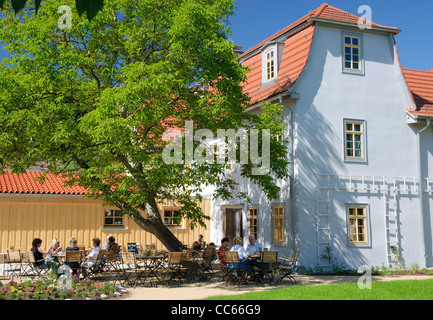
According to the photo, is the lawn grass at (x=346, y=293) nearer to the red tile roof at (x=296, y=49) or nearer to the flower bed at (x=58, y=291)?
the flower bed at (x=58, y=291)

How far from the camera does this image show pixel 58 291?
10305 mm

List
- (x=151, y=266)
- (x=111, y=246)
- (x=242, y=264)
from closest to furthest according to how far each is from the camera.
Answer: (x=151, y=266), (x=242, y=264), (x=111, y=246)

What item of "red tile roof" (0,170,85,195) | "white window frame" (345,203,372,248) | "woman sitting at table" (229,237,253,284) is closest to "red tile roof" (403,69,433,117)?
"white window frame" (345,203,372,248)

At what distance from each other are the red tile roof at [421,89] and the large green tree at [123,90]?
7.95m

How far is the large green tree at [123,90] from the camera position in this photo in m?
11.8

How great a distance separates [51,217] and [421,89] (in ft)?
55.3

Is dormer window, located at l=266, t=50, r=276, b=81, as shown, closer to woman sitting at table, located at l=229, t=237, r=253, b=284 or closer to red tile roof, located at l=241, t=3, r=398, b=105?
red tile roof, located at l=241, t=3, r=398, b=105

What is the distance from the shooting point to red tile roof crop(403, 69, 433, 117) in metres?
18.8

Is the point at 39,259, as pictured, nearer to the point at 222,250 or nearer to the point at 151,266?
the point at 151,266

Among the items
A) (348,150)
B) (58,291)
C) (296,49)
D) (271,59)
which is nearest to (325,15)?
(296,49)

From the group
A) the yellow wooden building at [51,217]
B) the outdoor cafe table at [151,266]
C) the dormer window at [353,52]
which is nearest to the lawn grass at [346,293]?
the outdoor cafe table at [151,266]

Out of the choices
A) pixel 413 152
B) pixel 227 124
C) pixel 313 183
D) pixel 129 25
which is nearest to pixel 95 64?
pixel 129 25

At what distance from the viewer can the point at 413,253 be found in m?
17.8

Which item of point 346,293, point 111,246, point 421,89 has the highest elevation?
point 421,89
